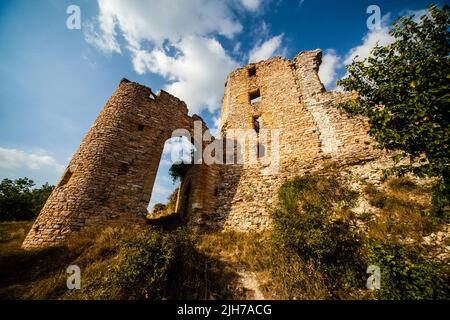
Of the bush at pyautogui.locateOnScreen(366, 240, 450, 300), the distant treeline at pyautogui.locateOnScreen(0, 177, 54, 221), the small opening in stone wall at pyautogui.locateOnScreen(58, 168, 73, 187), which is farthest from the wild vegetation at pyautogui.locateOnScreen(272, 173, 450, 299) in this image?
Result: the distant treeline at pyautogui.locateOnScreen(0, 177, 54, 221)

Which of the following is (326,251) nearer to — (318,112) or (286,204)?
(286,204)

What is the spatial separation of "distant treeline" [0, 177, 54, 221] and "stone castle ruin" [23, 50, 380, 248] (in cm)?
1339

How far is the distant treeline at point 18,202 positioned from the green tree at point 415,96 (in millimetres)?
22447

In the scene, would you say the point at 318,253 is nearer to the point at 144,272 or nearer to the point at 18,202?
the point at 144,272

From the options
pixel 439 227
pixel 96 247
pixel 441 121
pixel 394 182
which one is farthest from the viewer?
pixel 394 182

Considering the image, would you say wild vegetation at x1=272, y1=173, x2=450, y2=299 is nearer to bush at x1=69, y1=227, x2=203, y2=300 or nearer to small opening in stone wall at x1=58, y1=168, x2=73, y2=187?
bush at x1=69, y1=227, x2=203, y2=300

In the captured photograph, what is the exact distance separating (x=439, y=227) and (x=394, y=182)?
183 centimetres

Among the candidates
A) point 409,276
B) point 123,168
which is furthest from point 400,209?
point 123,168

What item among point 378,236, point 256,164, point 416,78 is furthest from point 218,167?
point 416,78

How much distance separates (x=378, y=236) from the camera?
16.4ft

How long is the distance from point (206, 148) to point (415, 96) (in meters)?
8.07

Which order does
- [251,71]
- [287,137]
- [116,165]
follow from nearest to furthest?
[116,165]
[287,137]
[251,71]

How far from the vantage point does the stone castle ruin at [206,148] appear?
6793mm

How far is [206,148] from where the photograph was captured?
1017cm
